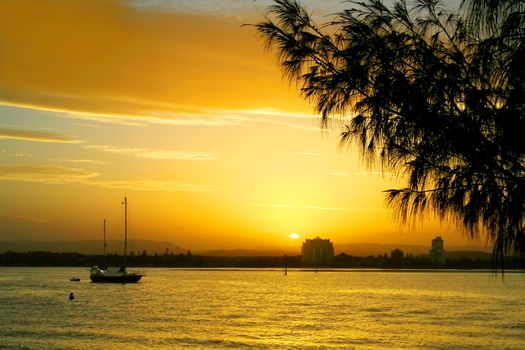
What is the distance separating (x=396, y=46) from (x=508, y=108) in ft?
4.52

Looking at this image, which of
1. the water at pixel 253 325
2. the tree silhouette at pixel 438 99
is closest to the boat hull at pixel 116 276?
the water at pixel 253 325

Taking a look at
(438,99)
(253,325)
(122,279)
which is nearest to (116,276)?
(122,279)

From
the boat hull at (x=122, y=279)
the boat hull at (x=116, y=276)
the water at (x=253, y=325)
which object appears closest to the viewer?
the water at (x=253, y=325)

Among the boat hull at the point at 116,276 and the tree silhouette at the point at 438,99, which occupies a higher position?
the tree silhouette at the point at 438,99

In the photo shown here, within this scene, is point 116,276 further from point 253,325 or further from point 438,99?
point 438,99

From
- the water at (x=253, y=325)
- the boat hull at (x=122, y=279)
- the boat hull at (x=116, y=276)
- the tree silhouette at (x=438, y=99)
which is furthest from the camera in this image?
the boat hull at (x=116, y=276)

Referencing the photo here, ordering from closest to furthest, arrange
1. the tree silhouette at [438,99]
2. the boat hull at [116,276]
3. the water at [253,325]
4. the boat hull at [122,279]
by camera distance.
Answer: the tree silhouette at [438,99] < the water at [253,325] < the boat hull at [122,279] < the boat hull at [116,276]

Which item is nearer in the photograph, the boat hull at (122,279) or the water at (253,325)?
the water at (253,325)

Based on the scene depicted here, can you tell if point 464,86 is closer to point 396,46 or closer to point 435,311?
point 396,46

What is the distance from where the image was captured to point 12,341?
3659cm

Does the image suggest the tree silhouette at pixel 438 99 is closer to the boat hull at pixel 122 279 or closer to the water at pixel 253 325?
the water at pixel 253 325

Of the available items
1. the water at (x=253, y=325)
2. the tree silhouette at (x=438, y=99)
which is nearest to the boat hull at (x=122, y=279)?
the water at (x=253, y=325)

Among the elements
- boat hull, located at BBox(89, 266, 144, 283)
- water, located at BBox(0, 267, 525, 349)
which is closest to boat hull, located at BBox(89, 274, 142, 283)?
boat hull, located at BBox(89, 266, 144, 283)

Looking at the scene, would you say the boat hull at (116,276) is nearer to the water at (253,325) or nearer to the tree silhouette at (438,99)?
the water at (253,325)
